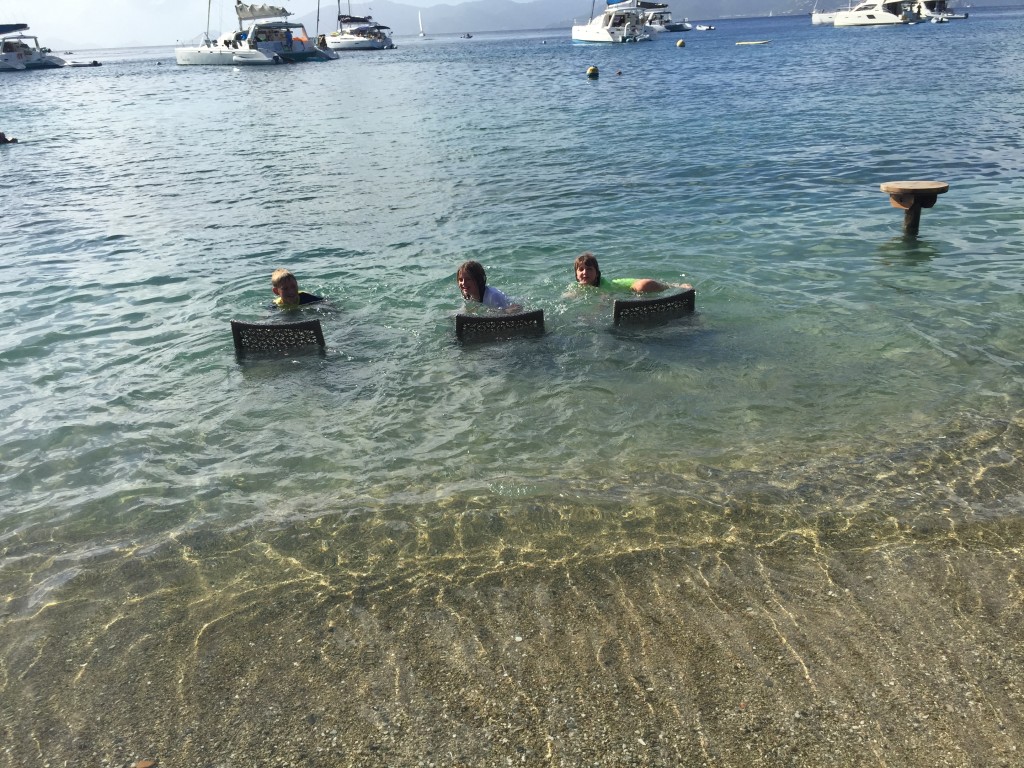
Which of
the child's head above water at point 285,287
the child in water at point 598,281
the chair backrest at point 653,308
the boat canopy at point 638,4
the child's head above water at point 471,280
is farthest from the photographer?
the boat canopy at point 638,4

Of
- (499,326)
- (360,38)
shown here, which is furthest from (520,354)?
(360,38)

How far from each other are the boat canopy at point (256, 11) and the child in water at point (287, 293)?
303 feet

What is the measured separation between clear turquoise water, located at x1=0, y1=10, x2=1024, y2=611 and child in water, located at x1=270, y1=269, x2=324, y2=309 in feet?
0.75

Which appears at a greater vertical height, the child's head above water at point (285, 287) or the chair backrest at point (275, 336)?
the child's head above water at point (285, 287)

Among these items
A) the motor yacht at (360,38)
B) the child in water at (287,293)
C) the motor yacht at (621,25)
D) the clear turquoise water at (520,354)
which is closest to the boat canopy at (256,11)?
the motor yacht at (360,38)

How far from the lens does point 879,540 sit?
16.6 ft

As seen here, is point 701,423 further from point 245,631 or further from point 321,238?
point 321,238

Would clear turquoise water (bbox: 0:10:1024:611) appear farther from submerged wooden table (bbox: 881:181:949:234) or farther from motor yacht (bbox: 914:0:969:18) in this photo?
motor yacht (bbox: 914:0:969:18)

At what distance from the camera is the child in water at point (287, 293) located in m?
9.52

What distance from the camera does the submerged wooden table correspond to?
35.3 ft

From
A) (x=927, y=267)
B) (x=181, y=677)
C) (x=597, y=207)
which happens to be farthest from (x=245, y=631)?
(x=597, y=207)

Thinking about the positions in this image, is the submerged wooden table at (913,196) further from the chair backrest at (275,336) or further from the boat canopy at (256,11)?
the boat canopy at (256,11)

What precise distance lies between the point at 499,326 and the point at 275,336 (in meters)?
2.56

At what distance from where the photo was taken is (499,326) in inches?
336
